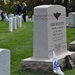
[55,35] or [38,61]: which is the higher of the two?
[55,35]

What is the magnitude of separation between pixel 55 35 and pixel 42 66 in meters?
1.19

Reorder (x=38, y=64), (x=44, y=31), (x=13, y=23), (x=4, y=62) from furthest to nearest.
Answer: (x=13, y=23) → (x=44, y=31) → (x=38, y=64) → (x=4, y=62)

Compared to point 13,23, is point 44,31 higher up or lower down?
higher up

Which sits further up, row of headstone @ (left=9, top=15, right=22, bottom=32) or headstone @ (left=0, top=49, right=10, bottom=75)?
headstone @ (left=0, top=49, right=10, bottom=75)

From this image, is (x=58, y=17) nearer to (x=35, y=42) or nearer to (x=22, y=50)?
(x=35, y=42)

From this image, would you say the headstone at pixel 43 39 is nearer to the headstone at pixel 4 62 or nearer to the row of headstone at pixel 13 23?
the headstone at pixel 4 62

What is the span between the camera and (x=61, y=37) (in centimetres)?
1068

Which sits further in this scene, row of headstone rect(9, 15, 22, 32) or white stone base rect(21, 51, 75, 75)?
row of headstone rect(9, 15, 22, 32)

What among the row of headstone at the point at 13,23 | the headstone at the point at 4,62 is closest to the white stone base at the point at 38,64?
the headstone at the point at 4,62

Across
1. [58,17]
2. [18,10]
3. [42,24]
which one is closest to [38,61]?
[42,24]

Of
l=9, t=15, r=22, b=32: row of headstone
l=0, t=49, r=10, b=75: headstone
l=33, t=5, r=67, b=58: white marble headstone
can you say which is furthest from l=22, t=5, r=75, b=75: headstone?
l=9, t=15, r=22, b=32: row of headstone

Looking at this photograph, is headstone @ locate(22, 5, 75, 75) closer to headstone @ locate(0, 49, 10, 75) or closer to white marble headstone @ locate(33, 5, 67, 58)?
white marble headstone @ locate(33, 5, 67, 58)

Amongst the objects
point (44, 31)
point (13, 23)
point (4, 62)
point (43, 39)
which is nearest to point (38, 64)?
point (43, 39)

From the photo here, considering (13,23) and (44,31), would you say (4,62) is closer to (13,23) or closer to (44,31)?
(44,31)
